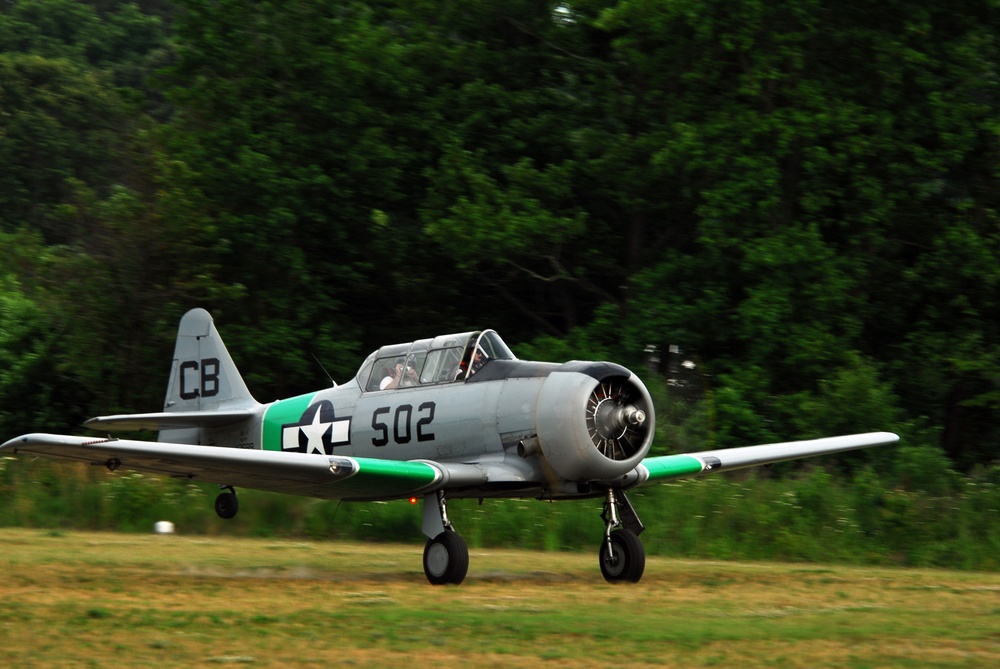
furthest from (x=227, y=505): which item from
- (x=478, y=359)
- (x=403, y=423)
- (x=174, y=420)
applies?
(x=478, y=359)

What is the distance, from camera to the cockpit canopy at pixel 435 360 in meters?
12.1

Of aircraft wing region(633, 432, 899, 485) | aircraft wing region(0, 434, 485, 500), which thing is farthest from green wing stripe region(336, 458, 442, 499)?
aircraft wing region(633, 432, 899, 485)

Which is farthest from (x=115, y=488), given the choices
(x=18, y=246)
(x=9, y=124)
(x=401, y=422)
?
(x=9, y=124)

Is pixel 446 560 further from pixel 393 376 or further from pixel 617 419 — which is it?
pixel 393 376

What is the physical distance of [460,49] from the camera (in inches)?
1001

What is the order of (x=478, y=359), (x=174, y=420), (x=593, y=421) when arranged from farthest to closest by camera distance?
1. (x=174, y=420)
2. (x=478, y=359)
3. (x=593, y=421)

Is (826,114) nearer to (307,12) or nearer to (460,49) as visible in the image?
(460,49)

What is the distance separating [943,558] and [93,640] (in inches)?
416

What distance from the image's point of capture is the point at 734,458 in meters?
13.2

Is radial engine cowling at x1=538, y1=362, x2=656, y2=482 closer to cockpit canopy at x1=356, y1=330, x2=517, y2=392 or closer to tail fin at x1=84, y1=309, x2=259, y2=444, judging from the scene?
cockpit canopy at x1=356, y1=330, x2=517, y2=392

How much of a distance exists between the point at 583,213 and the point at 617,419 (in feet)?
41.3

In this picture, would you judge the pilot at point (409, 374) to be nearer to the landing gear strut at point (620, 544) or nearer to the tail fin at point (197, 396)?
the landing gear strut at point (620, 544)

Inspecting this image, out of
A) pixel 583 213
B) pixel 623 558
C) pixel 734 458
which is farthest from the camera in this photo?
pixel 583 213

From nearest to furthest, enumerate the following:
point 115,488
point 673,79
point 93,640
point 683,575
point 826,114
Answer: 1. point 93,640
2. point 683,575
3. point 115,488
4. point 826,114
5. point 673,79
